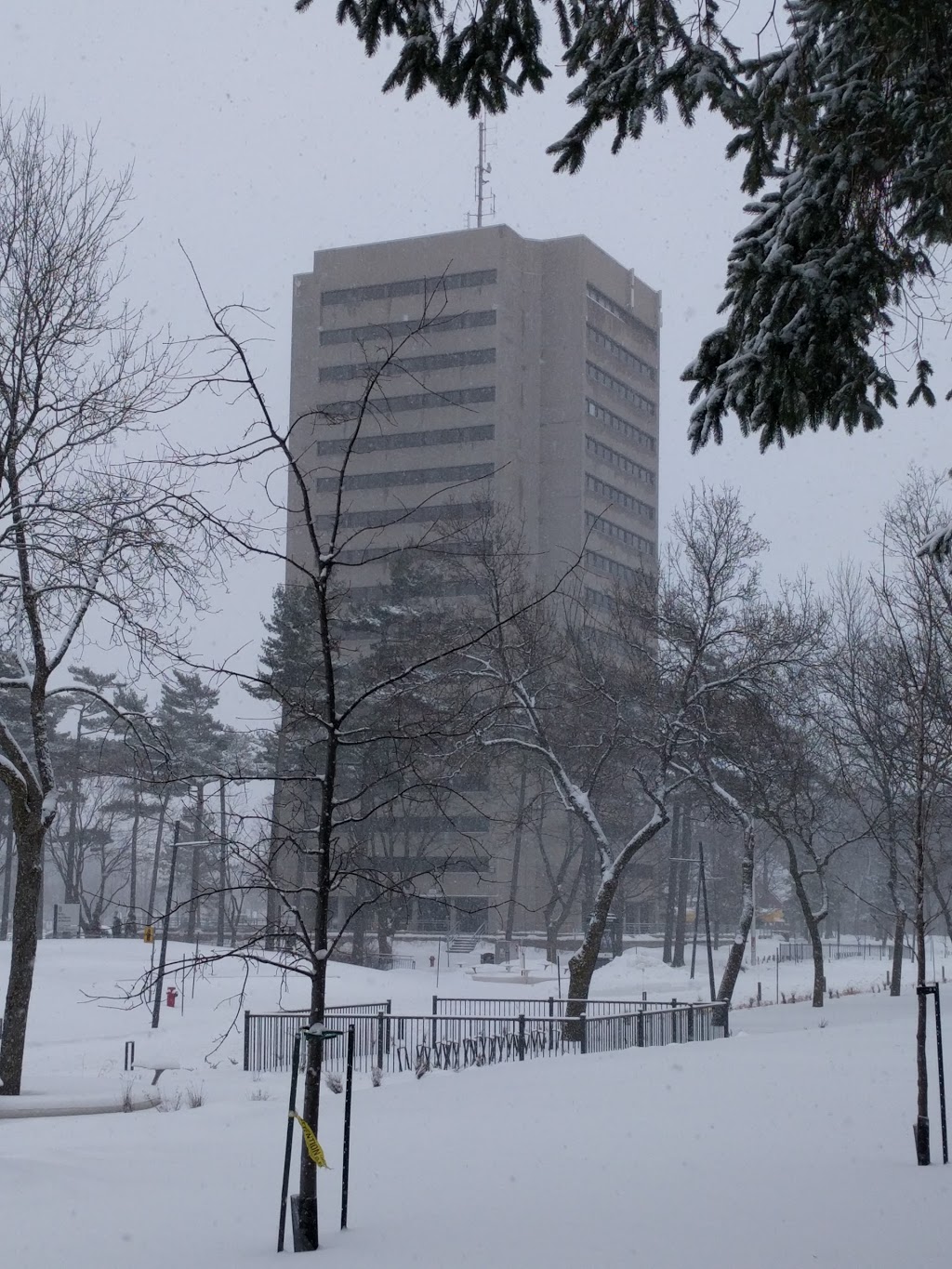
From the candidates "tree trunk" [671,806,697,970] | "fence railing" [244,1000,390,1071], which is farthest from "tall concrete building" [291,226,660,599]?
"fence railing" [244,1000,390,1071]

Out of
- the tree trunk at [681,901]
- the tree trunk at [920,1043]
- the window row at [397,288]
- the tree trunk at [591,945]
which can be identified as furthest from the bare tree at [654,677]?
the window row at [397,288]

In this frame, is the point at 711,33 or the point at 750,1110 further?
the point at 750,1110

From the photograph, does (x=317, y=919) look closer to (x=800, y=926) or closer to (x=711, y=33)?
(x=711, y=33)

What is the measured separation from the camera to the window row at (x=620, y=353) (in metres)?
104

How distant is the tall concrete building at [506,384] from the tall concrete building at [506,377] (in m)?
0.13

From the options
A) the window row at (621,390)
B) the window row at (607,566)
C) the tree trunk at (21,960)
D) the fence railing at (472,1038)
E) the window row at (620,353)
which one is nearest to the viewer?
the tree trunk at (21,960)

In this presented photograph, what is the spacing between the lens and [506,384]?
A: 318ft

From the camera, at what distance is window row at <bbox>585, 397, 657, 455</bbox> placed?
103000 millimetres

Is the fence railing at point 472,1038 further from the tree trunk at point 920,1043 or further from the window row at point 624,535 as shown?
the window row at point 624,535

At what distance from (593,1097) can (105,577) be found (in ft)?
26.4

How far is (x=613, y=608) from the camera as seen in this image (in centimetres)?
3269

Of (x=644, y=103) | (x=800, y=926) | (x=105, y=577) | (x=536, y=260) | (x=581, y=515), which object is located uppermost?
(x=536, y=260)

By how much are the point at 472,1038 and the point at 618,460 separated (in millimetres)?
86571

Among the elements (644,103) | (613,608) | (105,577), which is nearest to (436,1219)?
(644,103)
